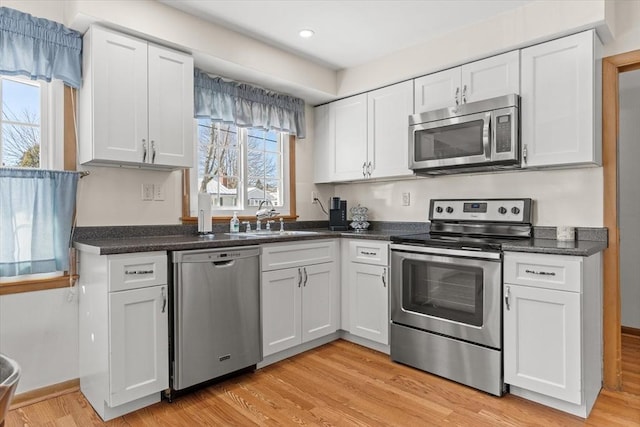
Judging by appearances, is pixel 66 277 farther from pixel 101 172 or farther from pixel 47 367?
pixel 101 172

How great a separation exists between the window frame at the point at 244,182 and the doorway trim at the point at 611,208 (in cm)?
247

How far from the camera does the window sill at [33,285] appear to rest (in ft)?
7.26

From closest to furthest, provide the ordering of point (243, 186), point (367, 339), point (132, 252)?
point (132, 252)
point (367, 339)
point (243, 186)

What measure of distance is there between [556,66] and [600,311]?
1.57 m

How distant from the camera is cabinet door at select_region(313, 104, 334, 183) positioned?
3.84 metres

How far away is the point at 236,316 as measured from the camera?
98.7 inches

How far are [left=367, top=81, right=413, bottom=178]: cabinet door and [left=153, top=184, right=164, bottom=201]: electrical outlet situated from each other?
1.76 m

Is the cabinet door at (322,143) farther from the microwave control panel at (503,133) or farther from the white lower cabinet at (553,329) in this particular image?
the white lower cabinet at (553,329)

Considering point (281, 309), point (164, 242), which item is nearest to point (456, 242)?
point (281, 309)

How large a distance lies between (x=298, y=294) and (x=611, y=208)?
7.08 feet

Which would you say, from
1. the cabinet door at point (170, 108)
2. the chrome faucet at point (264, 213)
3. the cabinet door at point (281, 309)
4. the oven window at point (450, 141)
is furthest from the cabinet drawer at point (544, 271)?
the cabinet door at point (170, 108)

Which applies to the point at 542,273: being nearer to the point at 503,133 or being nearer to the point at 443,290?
the point at 443,290

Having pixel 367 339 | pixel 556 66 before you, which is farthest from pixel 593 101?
pixel 367 339

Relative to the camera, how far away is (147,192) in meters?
2.76
